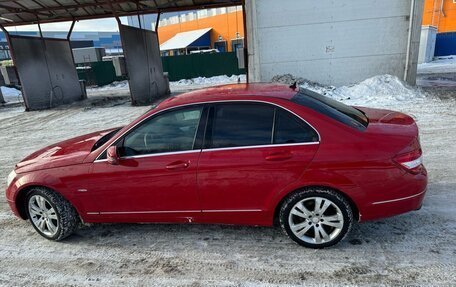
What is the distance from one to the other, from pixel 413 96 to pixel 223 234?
10.0 meters

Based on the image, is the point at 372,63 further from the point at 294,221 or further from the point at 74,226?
the point at 74,226

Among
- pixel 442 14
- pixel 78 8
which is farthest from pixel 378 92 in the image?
pixel 442 14

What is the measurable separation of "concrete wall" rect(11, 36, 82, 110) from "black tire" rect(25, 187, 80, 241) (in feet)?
43.9

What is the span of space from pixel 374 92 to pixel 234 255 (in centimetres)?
1011

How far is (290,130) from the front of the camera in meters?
3.20

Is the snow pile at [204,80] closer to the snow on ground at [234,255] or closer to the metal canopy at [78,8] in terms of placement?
the metal canopy at [78,8]

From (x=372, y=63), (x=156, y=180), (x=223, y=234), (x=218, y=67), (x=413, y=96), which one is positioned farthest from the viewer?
(x=218, y=67)

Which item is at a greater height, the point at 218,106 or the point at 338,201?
the point at 218,106

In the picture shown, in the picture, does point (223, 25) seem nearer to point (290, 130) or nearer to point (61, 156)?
point (61, 156)

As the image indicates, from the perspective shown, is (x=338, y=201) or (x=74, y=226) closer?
(x=338, y=201)

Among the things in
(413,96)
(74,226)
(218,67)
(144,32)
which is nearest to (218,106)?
(74,226)

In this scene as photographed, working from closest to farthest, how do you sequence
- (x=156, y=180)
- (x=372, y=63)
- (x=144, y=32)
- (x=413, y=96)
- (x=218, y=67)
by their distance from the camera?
(x=156, y=180) → (x=413, y=96) → (x=372, y=63) → (x=144, y=32) → (x=218, y=67)

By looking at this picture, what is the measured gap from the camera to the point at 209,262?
10.7 feet

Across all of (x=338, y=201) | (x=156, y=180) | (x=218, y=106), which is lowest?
(x=338, y=201)
